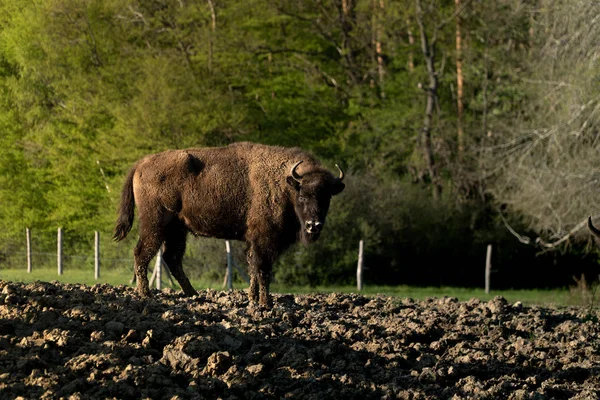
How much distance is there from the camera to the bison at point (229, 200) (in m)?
14.9

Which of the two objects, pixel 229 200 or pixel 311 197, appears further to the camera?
pixel 229 200

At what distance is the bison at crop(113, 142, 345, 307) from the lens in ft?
48.9

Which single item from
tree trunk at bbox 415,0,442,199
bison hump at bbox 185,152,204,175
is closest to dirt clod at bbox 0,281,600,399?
bison hump at bbox 185,152,204,175

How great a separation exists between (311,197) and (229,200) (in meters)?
1.40

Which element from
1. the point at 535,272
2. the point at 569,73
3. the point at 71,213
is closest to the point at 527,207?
the point at 569,73

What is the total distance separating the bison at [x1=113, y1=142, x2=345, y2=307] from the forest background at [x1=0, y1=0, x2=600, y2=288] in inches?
672

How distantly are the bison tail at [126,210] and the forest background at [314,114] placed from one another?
54.9 feet

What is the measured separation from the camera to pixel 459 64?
44.3m

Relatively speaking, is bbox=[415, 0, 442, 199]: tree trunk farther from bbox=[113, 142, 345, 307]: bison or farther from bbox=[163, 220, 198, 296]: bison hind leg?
bbox=[163, 220, 198, 296]: bison hind leg

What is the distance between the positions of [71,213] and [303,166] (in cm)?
2428

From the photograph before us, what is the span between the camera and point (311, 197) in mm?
14484

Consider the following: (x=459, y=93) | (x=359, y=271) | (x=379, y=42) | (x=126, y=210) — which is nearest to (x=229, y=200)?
(x=126, y=210)

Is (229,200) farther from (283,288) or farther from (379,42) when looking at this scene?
(379,42)

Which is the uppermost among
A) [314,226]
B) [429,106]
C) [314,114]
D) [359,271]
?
[429,106]
